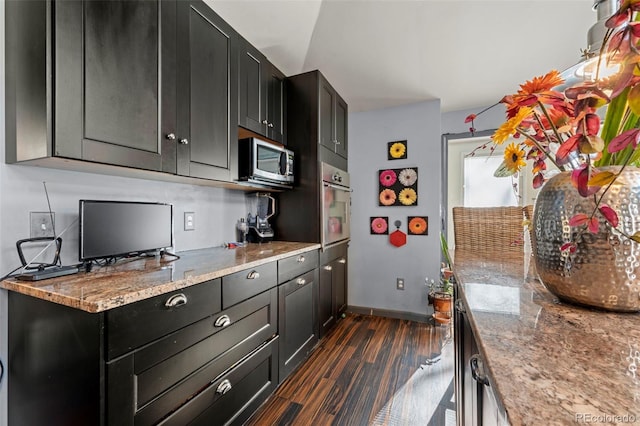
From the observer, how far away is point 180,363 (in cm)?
111

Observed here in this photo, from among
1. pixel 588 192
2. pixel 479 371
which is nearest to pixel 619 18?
pixel 588 192

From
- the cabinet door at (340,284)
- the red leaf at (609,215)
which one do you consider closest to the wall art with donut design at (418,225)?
the cabinet door at (340,284)

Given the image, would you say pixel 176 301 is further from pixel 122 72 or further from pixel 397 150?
pixel 397 150

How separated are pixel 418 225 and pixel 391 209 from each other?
0.34 meters

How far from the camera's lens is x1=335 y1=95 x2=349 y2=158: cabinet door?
274cm

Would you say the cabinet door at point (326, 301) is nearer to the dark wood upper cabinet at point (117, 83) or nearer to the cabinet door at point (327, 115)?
the cabinet door at point (327, 115)

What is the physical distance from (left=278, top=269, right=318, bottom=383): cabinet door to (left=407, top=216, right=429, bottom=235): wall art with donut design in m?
1.33

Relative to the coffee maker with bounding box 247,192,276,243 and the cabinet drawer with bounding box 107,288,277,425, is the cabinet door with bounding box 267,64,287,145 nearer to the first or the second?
the coffee maker with bounding box 247,192,276,243

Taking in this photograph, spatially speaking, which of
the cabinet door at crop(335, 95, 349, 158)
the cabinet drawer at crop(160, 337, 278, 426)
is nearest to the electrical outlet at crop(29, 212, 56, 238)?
the cabinet drawer at crop(160, 337, 278, 426)

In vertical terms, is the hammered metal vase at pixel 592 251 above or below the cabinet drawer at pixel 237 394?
above

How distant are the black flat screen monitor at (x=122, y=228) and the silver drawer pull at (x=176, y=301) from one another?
48 cm

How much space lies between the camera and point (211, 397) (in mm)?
1236

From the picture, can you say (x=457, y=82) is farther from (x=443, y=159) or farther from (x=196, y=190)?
(x=196, y=190)

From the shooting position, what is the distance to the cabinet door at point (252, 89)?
73.8 inches
